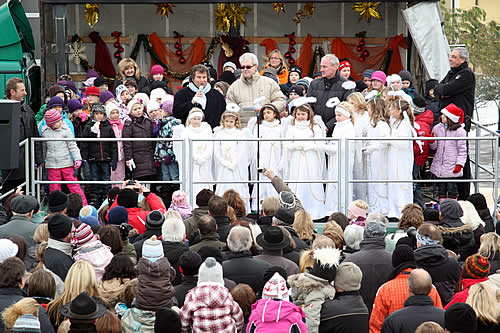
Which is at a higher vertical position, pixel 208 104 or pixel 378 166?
pixel 208 104

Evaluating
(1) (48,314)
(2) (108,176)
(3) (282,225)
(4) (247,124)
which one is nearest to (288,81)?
(4) (247,124)

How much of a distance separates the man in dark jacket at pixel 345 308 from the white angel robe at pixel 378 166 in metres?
5.16

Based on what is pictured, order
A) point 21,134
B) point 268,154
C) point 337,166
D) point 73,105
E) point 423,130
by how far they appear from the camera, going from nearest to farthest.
Result: point 21,134, point 337,166, point 268,154, point 423,130, point 73,105

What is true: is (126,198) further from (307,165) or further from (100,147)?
(307,165)

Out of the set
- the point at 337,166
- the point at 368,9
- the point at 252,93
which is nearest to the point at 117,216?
the point at 337,166

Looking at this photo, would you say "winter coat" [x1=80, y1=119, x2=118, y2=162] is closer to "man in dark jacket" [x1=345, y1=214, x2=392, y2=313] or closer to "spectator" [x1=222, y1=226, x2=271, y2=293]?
"spectator" [x1=222, y1=226, x2=271, y2=293]

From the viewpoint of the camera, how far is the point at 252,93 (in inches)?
475

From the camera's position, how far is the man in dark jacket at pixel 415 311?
5824 millimetres

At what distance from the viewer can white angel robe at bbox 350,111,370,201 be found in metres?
11.3

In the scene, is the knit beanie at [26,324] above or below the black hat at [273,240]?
below

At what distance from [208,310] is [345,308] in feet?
3.39

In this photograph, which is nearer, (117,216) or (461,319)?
(461,319)

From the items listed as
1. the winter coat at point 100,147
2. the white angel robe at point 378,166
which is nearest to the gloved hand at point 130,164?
the winter coat at point 100,147

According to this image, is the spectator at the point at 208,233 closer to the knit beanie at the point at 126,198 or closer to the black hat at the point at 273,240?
the black hat at the point at 273,240
